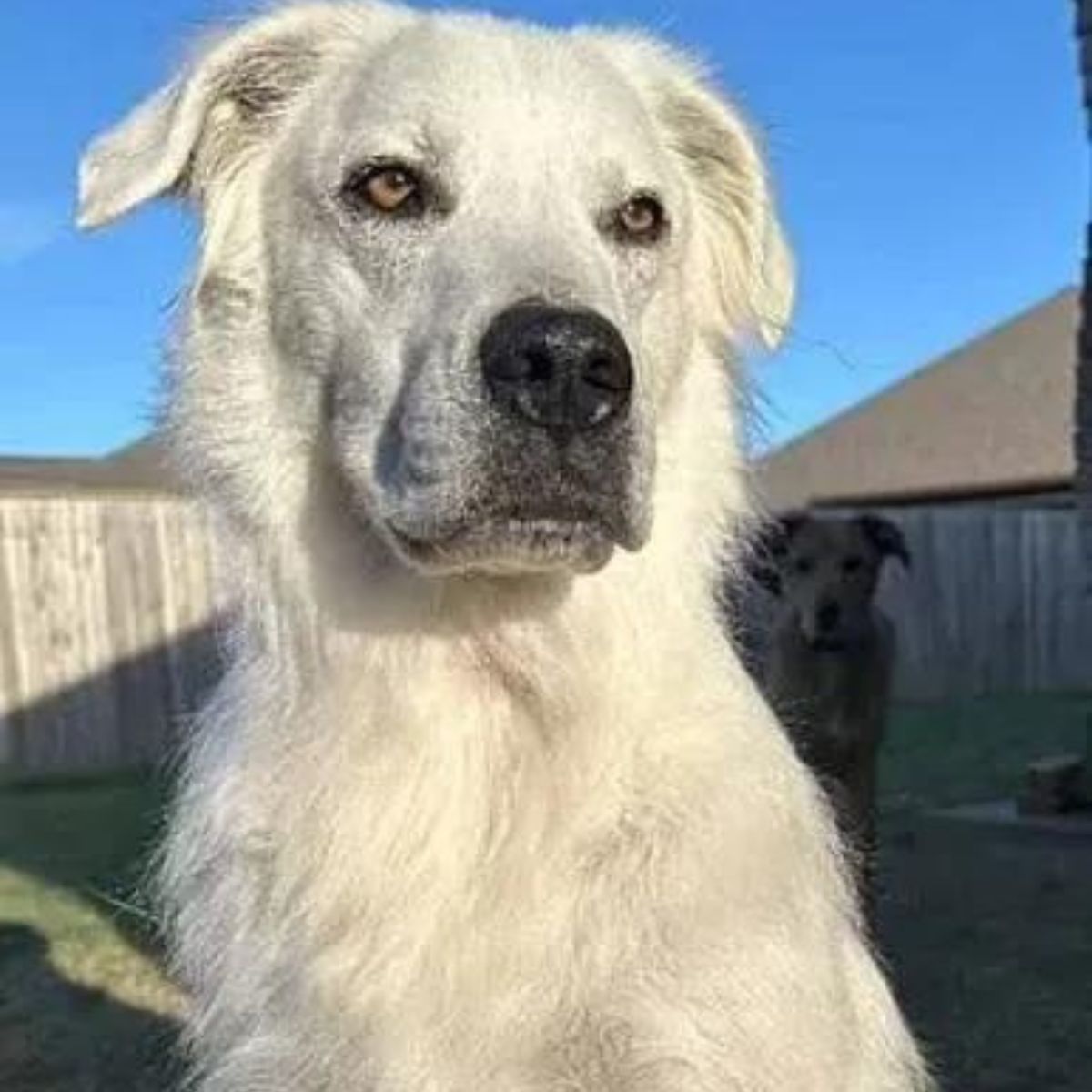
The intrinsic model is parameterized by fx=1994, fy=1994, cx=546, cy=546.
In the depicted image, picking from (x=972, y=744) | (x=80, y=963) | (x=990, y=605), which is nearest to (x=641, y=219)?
(x=80, y=963)

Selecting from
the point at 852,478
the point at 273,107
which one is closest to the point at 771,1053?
the point at 273,107

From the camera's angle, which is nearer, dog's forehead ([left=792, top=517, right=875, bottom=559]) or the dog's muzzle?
the dog's muzzle

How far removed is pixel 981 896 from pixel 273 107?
6.87 m

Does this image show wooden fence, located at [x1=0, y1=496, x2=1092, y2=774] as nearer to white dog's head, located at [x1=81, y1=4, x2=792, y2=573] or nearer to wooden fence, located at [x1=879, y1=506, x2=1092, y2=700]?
wooden fence, located at [x1=879, y1=506, x2=1092, y2=700]

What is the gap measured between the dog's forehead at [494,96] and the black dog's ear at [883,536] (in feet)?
21.6

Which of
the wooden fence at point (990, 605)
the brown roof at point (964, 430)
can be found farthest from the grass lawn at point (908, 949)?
the brown roof at point (964, 430)

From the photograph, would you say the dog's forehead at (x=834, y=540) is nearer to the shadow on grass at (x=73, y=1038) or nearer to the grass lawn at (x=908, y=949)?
the grass lawn at (x=908, y=949)

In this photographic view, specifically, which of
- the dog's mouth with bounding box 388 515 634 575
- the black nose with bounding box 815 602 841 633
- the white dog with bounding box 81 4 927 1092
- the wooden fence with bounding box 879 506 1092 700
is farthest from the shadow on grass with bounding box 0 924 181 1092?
the wooden fence with bounding box 879 506 1092 700

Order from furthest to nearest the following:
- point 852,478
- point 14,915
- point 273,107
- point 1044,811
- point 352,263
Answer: point 852,478
point 1044,811
point 14,915
point 273,107
point 352,263

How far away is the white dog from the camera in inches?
102

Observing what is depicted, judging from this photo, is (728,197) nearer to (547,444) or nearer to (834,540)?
(547,444)

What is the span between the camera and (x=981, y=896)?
910 centimetres

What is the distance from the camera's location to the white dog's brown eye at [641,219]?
9.78ft

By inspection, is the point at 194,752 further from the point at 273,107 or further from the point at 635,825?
the point at 273,107
